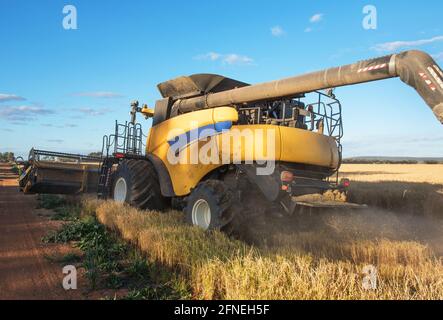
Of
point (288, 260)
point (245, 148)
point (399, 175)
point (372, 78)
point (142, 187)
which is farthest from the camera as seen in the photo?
point (399, 175)

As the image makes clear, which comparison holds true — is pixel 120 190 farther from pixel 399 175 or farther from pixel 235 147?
pixel 399 175

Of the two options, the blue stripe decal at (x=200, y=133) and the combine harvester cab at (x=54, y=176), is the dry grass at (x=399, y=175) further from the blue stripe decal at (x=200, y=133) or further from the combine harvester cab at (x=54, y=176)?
the blue stripe decal at (x=200, y=133)

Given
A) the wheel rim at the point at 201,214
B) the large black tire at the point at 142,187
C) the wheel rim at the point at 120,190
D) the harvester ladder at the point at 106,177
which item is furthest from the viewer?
the harvester ladder at the point at 106,177

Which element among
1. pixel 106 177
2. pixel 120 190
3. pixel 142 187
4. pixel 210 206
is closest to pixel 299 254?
pixel 210 206

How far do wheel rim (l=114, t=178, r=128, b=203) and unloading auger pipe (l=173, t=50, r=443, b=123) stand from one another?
345 centimetres

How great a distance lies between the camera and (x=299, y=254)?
4352 millimetres

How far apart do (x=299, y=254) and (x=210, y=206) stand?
1999 mm

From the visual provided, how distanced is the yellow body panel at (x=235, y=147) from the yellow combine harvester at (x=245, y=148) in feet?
0.05

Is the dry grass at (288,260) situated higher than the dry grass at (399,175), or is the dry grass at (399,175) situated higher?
the dry grass at (399,175)

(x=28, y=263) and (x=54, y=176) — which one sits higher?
(x=54, y=176)

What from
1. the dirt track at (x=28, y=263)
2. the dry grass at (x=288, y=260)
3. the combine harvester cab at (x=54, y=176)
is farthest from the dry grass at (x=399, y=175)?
the dirt track at (x=28, y=263)

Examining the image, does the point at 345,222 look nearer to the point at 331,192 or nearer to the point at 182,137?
the point at 331,192

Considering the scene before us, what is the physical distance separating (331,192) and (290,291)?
3.56 m

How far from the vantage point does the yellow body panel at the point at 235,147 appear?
5816mm
